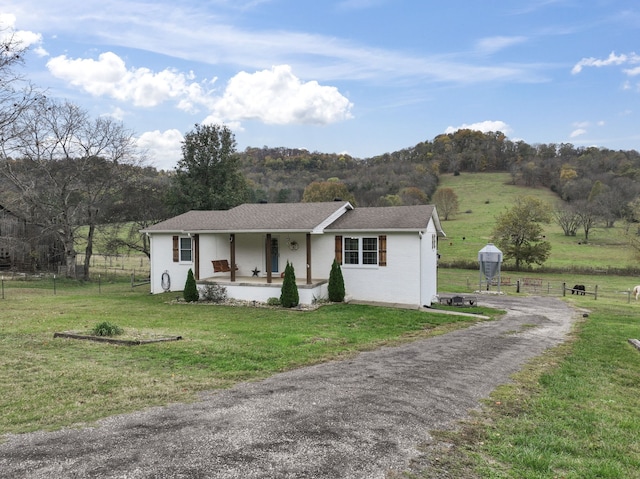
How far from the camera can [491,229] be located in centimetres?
5606

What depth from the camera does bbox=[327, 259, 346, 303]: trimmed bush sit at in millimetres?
17281

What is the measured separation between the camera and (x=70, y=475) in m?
3.81

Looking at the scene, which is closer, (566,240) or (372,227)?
(372,227)

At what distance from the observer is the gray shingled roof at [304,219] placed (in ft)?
57.3

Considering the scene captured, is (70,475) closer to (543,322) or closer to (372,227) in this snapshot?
(372,227)

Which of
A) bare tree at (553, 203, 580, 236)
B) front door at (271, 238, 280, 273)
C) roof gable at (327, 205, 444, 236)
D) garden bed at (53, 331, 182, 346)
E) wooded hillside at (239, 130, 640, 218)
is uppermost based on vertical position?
wooded hillside at (239, 130, 640, 218)

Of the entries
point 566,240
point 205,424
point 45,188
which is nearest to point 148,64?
point 45,188

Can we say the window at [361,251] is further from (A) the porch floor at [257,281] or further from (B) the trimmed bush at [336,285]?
(A) the porch floor at [257,281]

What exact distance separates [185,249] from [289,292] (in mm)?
7105

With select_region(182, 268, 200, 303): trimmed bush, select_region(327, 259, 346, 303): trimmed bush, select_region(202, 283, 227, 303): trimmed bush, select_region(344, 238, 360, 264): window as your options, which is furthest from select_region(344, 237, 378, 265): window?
select_region(182, 268, 200, 303): trimmed bush

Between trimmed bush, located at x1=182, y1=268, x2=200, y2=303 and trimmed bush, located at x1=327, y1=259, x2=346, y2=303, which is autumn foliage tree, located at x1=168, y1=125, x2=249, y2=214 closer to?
trimmed bush, located at x1=182, y1=268, x2=200, y2=303

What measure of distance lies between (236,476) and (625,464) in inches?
158

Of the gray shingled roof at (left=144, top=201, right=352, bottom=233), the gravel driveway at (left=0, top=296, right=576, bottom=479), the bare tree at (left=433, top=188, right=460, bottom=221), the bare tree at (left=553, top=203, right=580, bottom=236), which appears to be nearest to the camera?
the gravel driveway at (left=0, top=296, right=576, bottom=479)

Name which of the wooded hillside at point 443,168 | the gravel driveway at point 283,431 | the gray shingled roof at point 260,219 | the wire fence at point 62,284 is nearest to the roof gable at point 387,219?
the gray shingled roof at point 260,219
